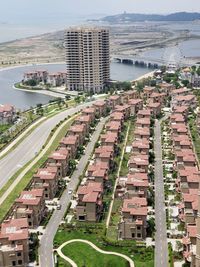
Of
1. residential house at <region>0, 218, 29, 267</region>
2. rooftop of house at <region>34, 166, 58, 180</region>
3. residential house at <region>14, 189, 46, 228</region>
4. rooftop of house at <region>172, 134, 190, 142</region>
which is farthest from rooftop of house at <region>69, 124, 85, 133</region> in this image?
residential house at <region>0, 218, 29, 267</region>

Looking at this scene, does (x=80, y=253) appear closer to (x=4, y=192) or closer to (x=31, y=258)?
(x=31, y=258)

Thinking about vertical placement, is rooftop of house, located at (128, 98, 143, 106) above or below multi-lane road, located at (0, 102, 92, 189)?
above

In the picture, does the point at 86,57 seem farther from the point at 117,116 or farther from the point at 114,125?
the point at 114,125

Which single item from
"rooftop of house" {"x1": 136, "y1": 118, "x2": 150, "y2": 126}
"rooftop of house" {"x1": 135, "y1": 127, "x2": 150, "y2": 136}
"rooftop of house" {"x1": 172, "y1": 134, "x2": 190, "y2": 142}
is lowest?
"rooftop of house" {"x1": 172, "y1": 134, "x2": 190, "y2": 142}

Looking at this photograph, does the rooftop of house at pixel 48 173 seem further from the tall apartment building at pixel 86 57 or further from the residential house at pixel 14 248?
the tall apartment building at pixel 86 57

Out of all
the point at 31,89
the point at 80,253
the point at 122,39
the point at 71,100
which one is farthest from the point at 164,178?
the point at 122,39

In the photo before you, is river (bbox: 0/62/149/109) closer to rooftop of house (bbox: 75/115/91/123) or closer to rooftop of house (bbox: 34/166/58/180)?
rooftop of house (bbox: 75/115/91/123)
